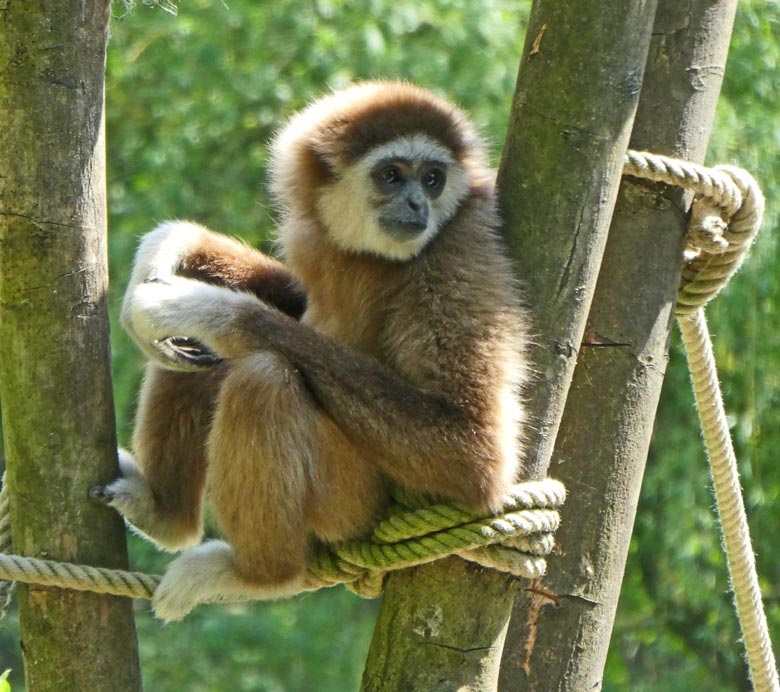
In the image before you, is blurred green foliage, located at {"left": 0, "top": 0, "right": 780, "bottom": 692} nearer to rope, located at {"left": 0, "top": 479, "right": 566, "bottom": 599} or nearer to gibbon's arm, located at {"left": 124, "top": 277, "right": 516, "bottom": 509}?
gibbon's arm, located at {"left": 124, "top": 277, "right": 516, "bottom": 509}

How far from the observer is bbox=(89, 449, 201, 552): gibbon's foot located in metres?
2.90

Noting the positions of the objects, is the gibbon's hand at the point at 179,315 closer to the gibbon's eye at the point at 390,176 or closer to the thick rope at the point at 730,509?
the gibbon's eye at the point at 390,176

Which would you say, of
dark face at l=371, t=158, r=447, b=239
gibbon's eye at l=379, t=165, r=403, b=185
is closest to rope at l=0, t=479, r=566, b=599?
dark face at l=371, t=158, r=447, b=239

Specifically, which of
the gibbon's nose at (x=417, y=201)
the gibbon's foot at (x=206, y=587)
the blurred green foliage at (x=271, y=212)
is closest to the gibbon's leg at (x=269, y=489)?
the gibbon's foot at (x=206, y=587)

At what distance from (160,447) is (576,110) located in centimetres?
173

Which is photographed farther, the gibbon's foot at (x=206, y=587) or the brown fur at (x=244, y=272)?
the brown fur at (x=244, y=272)

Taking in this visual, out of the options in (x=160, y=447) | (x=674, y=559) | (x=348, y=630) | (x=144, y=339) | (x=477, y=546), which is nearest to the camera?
(x=477, y=546)

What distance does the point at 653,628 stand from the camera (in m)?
8.00

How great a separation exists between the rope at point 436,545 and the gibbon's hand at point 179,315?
0.63 metres

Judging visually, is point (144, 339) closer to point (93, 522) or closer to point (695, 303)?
point (93, 522)

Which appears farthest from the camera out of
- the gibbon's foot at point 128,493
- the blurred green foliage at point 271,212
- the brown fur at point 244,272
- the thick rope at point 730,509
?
the blurred green foliage at point 271,212

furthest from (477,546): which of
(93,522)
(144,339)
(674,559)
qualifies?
(674,559)

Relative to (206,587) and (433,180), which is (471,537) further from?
(433,180)

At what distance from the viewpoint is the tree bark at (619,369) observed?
3.01m
